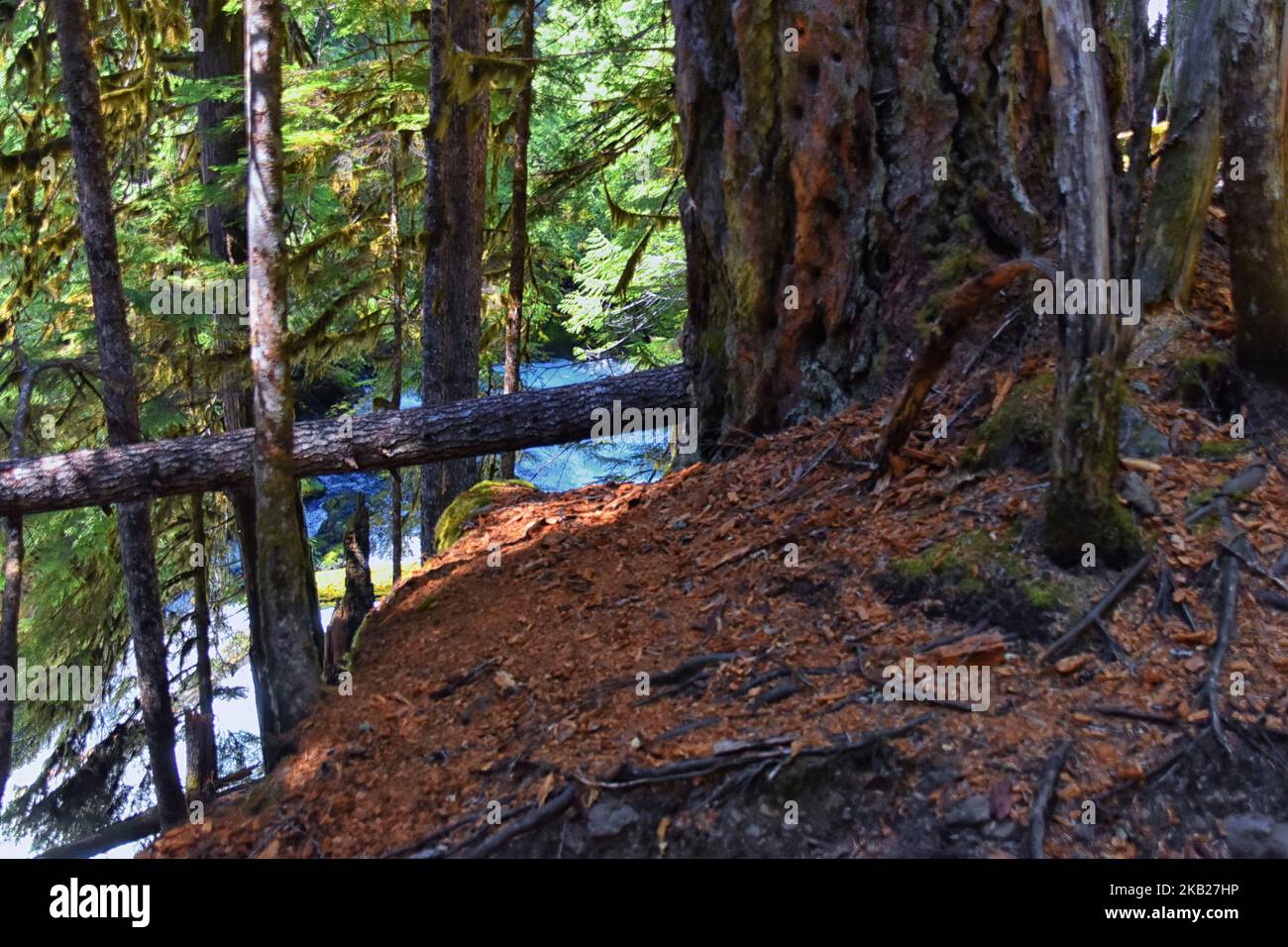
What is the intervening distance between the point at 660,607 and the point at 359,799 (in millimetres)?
1803

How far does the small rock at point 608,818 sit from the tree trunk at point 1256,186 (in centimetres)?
406

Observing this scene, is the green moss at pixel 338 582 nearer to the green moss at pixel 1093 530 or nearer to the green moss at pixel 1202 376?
the green moss at pixel 1202 376

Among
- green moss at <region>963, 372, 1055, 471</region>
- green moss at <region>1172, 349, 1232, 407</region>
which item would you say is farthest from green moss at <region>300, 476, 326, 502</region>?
green moss at <region>1172, 349, 1232, 407</region>

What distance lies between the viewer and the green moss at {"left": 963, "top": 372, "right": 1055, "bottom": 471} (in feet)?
16.8

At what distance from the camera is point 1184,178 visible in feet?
18.5

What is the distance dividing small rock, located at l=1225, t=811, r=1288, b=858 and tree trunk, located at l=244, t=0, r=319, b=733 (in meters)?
4.57

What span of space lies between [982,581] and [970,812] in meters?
1.33

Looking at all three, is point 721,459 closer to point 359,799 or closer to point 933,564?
point 933,564

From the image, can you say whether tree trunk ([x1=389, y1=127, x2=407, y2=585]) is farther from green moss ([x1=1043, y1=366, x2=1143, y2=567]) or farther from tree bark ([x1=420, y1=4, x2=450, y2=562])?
green moss ([x1=1043, y1=366, x2=1143, y2=567])

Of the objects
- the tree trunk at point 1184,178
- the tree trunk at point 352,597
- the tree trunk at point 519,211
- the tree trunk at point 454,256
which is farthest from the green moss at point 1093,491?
the tree trunk at point 519,211

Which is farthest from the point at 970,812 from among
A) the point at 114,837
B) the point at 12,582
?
the point at 114,837

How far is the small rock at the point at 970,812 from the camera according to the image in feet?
11.2

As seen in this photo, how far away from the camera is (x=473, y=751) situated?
462 centimetres

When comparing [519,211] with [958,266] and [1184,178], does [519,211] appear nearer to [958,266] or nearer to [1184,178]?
[958,266]
